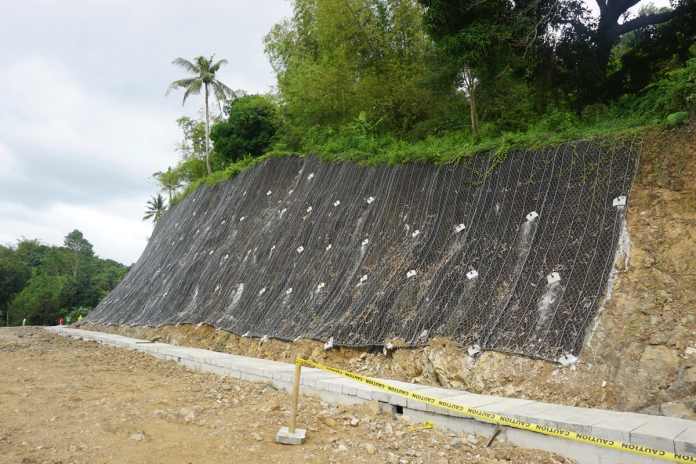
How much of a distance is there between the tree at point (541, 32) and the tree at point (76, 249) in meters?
43.7

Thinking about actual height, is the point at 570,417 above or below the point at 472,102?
below

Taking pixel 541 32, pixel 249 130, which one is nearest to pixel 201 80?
pixel 249 130

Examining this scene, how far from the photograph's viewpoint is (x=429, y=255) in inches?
282

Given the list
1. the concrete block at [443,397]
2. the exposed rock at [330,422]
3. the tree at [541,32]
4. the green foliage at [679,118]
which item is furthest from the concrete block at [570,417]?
the tree at [541,32]

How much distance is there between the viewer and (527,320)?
527 cm

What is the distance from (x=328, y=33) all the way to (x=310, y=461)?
1206 cm

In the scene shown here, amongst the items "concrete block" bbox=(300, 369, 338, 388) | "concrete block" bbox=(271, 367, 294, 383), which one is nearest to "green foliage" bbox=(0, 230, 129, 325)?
"concrete block" bbox=(271, 367, 294, 383)

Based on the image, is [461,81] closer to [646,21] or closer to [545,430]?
[646,21]

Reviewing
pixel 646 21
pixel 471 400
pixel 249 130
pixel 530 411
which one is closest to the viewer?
pixel 530 411

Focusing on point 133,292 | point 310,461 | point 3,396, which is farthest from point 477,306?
point 133,292

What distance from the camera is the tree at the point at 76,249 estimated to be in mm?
44000

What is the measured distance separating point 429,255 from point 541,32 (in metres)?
5.21

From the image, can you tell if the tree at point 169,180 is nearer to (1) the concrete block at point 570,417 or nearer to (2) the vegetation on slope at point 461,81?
(2) the vegetation on slope at point 461,81

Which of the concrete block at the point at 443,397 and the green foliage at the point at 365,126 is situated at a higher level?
the green foliage at the point at 365,126
